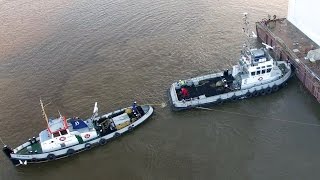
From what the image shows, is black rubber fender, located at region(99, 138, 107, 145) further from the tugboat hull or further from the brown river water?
the tugboat hull

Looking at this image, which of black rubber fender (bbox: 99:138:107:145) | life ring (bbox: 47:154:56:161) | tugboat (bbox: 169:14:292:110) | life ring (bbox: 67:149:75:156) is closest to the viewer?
life ring (bbox: 47:154:56:161)

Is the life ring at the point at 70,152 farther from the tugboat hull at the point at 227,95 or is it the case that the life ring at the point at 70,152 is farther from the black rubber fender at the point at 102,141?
the tugboat hull at the point at 227,95

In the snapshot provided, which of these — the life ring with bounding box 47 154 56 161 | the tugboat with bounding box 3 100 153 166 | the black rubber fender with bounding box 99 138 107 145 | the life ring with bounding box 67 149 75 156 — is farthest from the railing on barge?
the life ring with bounding box 47 154 56 161

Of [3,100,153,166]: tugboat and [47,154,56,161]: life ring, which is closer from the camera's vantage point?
[3,100,153,166]: tugboat

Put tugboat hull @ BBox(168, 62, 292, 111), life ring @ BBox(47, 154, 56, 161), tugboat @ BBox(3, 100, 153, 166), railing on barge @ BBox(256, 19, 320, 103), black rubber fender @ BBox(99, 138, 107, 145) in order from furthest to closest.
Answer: tugboat hull @ BBox(168, 62, 292, 111)
railing on barge @ BBox(256, 19, 320, 103)
black rubber fender @ BBox(99, 138, 107, 145)
life ring @ BBox(47, 154, 56, 161)
tugboat @ BBox(3, 100, 153, 166)

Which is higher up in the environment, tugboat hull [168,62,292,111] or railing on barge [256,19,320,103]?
railing on barge [256,19,320,103]

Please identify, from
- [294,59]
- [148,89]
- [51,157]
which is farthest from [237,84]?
[51,157]

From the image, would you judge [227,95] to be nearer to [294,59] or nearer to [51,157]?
[294,59]

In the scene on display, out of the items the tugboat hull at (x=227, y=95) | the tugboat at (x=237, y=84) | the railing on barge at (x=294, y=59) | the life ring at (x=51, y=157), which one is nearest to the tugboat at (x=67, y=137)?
the life ring at (x=51, y=157)
